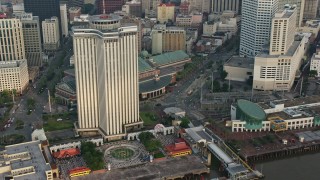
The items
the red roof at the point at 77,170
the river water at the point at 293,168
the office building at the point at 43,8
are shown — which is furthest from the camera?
the office building at the point at 43,8

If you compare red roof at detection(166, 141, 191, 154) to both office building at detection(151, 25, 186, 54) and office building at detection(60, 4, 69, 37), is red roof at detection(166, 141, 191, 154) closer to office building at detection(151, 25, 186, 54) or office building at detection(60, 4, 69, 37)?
office building at detection(151, 25, 186, 54)

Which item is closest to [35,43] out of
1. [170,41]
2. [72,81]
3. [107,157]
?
[72,81]

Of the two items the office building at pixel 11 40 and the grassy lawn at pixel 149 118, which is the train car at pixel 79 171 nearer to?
the grassy lawn at pixel 149 118

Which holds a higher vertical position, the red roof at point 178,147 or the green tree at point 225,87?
the green tree at point 225,87

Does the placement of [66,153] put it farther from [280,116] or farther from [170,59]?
[170,59]

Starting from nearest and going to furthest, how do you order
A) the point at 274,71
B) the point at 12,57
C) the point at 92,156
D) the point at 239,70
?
the point at 92,156
the point at 274,71
the point at 239,70
the point at 12,57

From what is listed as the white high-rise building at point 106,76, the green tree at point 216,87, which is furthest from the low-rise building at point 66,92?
the green tree at point 216,87

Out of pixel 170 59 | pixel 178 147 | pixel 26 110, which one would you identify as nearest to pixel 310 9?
pixel 170 59
